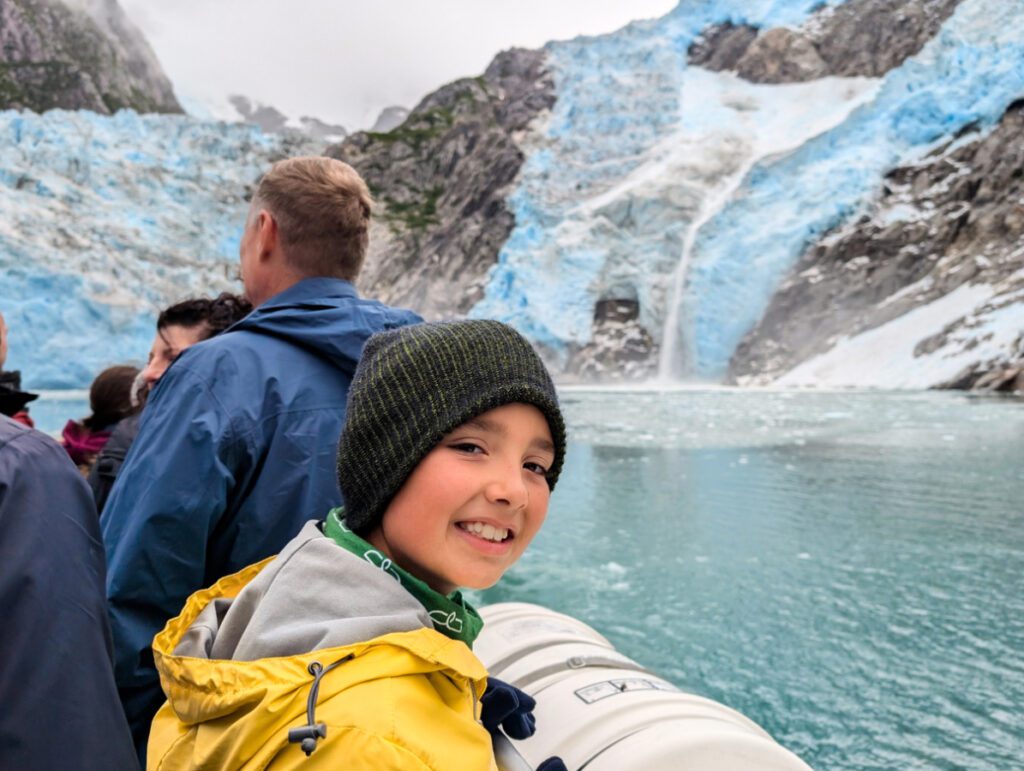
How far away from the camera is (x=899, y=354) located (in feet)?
75.8

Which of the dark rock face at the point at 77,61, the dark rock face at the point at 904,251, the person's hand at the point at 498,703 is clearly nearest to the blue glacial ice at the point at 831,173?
the dark rock face at the point at 904,251

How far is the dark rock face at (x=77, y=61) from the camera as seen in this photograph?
51125 mm

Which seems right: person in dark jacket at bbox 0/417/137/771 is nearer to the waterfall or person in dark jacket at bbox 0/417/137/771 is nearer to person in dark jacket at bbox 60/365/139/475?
person in dark jacket at bbox 60/365/139/475

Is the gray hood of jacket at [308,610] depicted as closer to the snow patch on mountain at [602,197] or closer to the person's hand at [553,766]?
the person's hand at [553,766]

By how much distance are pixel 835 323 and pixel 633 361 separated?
8925mm


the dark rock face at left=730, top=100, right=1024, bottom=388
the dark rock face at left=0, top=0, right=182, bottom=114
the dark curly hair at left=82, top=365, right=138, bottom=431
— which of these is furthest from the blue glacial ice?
the dark rock face at left=0, top=0, right=182, bottom=114

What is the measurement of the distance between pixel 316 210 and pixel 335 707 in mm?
1114

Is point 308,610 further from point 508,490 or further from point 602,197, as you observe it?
point 602,197

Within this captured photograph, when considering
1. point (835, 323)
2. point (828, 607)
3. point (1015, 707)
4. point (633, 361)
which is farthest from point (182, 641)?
point (633, 361)

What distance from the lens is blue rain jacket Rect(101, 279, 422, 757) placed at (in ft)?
3.83

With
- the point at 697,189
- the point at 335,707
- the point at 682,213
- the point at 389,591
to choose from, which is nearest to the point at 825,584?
the point at 389,591

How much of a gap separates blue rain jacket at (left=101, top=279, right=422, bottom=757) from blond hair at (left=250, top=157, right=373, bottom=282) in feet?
0.44

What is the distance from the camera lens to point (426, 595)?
3.02 ft

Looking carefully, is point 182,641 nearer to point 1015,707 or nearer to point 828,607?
point 1015,707
